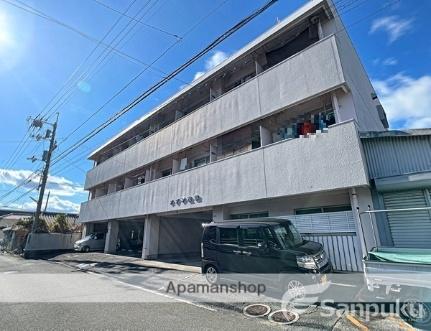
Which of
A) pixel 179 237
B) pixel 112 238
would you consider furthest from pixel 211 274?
pixel 112 238

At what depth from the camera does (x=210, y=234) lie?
8086mm

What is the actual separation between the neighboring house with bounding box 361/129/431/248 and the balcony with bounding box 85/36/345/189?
262cm

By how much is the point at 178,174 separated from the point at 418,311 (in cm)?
1141

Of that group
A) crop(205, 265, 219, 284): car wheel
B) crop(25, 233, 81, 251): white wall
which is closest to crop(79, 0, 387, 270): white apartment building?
crop(205, 265, 219, 284): car wheel

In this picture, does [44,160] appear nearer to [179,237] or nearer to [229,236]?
[179,237]

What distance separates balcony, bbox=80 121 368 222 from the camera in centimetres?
763

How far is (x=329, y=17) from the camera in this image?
9.72 m

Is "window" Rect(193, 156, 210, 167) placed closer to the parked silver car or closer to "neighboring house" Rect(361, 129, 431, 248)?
"neighboring house" Rect(361, 129, 431, 248)

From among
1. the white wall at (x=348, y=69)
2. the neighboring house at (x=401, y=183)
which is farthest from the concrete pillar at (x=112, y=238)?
the white wall at (x=348, y=69)

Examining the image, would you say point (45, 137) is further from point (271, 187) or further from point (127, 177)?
point (271, 187)

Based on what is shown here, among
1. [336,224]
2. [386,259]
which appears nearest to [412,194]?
[336,224]

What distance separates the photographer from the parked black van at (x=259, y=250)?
5918 millimetres

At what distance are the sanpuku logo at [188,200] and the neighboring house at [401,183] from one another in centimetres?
720

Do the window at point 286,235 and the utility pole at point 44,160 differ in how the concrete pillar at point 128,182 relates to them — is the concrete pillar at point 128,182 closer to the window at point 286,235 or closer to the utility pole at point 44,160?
the utility pole at point 44,160
